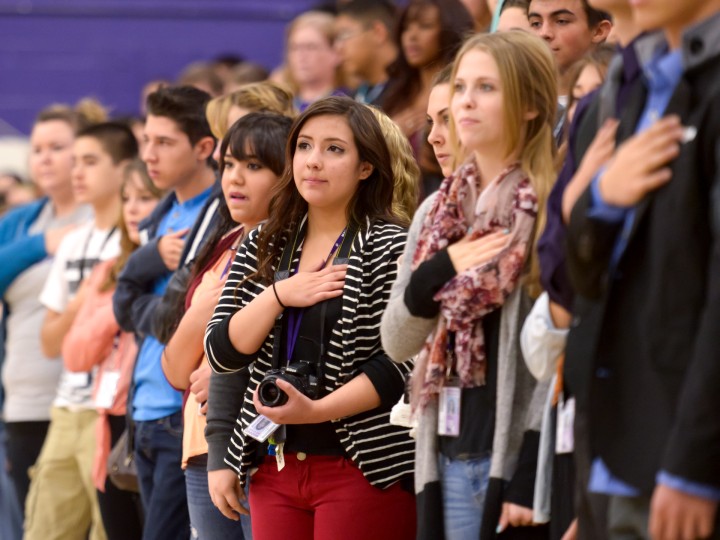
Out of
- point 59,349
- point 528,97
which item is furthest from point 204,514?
point 59,349

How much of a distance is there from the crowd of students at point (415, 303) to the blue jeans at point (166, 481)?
1 centimetres

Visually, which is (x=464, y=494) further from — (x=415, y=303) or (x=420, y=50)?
(x=420, y=50)

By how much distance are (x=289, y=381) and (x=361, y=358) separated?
238mm

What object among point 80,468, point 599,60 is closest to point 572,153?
point 599,60

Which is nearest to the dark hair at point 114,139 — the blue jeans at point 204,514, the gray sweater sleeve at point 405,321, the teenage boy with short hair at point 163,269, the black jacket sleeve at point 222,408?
the teenage boy with short hair at point 163,269

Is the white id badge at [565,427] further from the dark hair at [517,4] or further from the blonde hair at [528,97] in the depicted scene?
the dark hair at [517,4]

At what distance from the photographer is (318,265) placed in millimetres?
3561

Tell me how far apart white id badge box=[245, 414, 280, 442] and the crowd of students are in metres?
0.02

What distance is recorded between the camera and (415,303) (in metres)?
2.91

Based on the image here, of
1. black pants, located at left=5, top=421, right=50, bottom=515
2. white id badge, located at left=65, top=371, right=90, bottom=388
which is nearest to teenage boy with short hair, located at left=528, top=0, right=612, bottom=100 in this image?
white id badge, located at left=65, top=371, right=90, bottom=388

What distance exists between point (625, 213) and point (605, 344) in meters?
0.25

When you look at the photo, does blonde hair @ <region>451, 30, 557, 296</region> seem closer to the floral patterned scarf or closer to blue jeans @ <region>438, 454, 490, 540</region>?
the floral patterned scarf

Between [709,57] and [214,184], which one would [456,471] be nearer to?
[709,57]

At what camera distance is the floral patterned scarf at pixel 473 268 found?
2.81 meters
